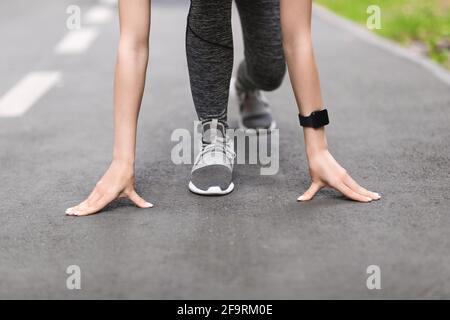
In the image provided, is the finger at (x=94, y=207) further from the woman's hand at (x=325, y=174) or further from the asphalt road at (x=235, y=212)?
the woman's hand at (x=325, y=174)

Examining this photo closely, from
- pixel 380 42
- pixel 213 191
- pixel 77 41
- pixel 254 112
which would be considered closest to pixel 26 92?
pixel 254 112

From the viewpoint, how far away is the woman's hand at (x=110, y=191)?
8.78ft

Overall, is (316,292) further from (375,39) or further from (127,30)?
(375,39)

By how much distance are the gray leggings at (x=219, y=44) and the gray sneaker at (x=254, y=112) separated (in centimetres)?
50

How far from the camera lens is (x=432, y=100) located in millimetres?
4344

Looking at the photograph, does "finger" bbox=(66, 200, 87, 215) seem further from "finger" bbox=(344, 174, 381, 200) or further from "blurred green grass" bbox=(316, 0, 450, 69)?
"blurred green grass" bbox=(316, 0, 450, 69)

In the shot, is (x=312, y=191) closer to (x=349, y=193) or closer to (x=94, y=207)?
(x=349, y=193)

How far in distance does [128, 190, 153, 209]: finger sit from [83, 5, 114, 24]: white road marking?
5200 mm

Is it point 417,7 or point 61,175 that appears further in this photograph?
point 417,7

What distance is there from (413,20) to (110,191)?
15.4ft

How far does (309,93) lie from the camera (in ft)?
9.08

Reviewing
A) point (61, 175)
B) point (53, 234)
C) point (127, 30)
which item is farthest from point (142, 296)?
point (61, 175)

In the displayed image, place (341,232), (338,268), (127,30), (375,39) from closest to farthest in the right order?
(338,268) < (341,232) < (127,30) < (375,39)
